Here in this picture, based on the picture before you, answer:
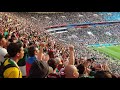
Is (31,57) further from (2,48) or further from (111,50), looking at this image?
(111,50)

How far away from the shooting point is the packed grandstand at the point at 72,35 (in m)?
5.96

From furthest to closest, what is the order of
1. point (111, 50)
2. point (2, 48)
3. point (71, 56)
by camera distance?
point (111, 50), point (71, 56), point (2, 48)

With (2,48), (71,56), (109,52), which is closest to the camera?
(2,48)

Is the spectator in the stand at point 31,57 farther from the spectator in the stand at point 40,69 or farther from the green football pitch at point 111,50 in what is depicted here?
the green football pitch at point 111,50

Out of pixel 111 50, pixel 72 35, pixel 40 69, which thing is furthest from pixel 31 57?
pixel 111 50

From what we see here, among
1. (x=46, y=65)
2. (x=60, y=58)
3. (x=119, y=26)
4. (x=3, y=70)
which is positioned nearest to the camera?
(x=3, y=70)

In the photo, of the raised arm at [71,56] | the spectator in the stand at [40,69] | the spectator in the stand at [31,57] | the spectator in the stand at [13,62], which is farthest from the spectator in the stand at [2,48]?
the raised arm at [71,56]

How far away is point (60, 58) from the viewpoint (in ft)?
19.3

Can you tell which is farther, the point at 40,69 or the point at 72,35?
the point at 72,35

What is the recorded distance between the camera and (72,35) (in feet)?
20.7

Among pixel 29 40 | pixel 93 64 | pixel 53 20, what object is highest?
pixel 53 20
